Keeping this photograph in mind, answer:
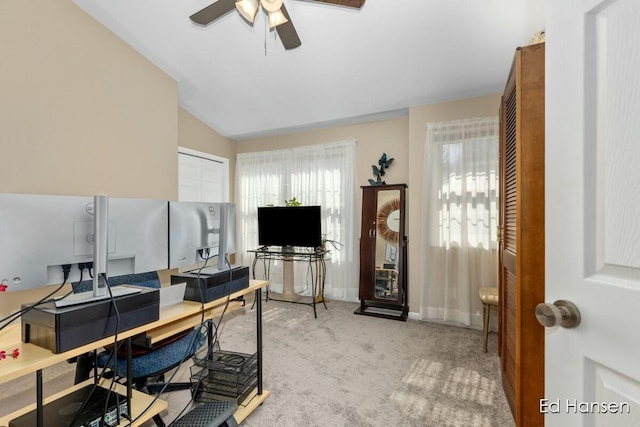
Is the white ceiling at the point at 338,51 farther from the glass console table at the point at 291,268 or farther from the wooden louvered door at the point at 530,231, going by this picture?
the glass console table at the point at 291,268

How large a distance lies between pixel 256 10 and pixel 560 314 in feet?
7.55

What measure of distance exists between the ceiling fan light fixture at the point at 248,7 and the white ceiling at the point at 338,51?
15.1 inches

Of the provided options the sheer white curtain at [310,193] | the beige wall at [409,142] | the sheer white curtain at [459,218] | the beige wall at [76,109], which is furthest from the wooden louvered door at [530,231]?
the beige wall at [76,109]

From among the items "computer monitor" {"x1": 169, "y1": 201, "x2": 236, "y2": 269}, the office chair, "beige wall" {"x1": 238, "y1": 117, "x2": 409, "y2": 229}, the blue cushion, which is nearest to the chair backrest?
the office chair

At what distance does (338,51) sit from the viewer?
2.87 m

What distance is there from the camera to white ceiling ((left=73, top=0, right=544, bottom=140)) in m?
2.40

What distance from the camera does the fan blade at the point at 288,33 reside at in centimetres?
207

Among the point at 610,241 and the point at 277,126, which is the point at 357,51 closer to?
the point at 277,126

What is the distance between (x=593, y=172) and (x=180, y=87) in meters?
4.08

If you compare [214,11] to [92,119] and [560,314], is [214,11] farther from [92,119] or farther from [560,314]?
[560,314]

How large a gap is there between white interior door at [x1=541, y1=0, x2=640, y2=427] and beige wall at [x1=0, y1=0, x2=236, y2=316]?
335cm

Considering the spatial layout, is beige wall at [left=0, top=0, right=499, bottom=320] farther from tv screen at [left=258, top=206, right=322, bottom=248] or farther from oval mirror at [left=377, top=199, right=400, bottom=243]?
tv screen at [left=258, top=206, right=322, bottom=248]

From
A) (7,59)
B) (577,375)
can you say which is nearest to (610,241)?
(577,375)

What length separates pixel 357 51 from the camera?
284 centimetres
